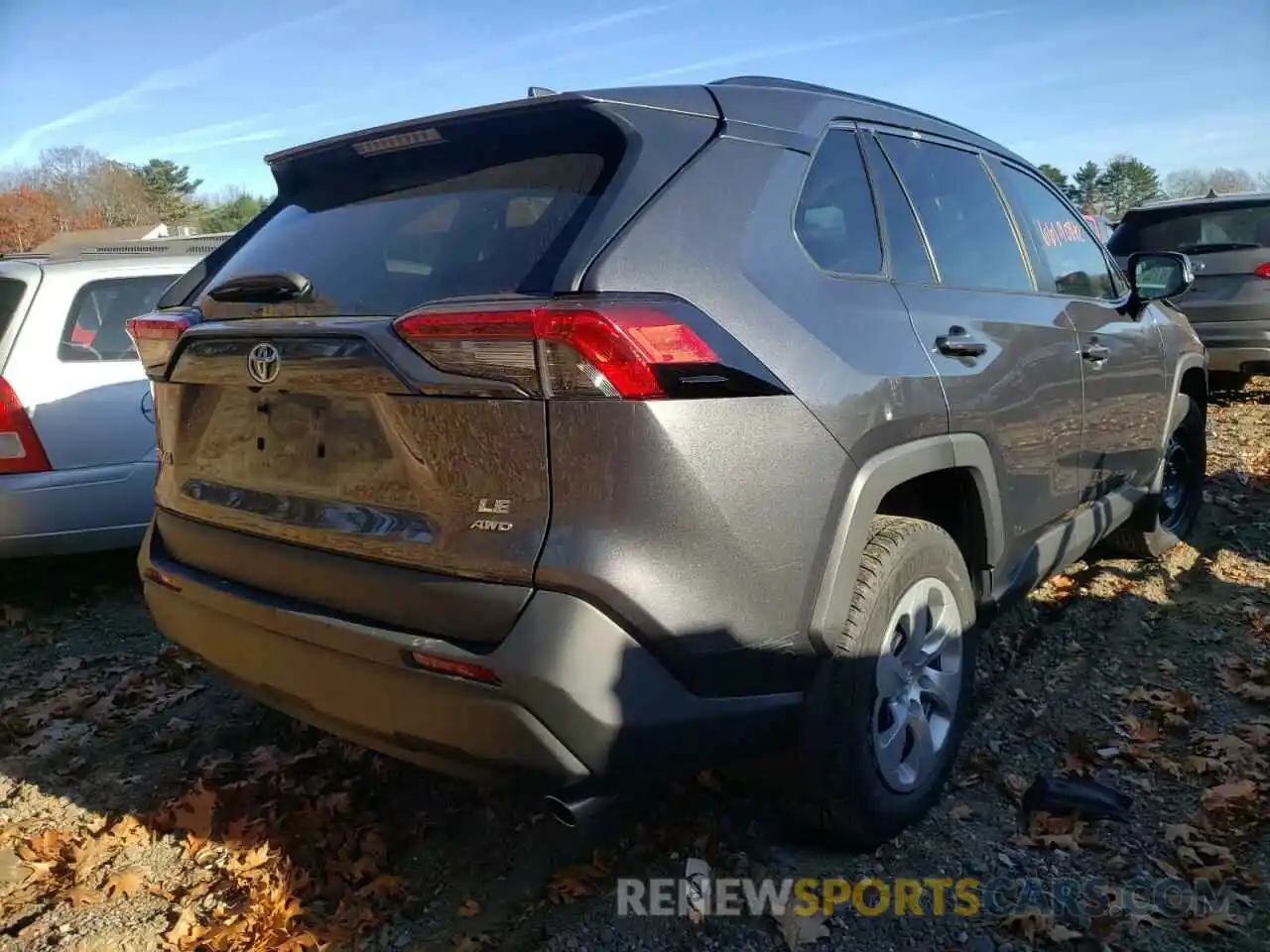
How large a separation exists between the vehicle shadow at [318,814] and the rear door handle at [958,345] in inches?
47.2

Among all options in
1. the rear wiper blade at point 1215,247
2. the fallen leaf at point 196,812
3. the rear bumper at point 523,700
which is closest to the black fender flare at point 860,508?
the rear bumper at point 523,700

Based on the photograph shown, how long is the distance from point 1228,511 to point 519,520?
526 cm

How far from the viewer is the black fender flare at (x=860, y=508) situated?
223 cm

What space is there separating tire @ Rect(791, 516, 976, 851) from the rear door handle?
1.61ft

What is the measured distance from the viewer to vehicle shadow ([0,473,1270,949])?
246cm

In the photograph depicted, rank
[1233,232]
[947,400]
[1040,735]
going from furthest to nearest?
[1233,232]
[1040,735]
[947,400]

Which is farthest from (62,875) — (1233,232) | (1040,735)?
(1233,232)

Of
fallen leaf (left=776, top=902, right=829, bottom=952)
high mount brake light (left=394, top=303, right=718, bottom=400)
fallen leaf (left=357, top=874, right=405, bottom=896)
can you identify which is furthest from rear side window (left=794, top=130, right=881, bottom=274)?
fallen leaf (left=357, top=874, right=405, bottom=896)

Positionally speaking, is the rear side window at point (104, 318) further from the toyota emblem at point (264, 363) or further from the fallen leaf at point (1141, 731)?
the fallen leaf at point (1141, 731)

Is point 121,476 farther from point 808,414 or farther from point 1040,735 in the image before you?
point 1040,735

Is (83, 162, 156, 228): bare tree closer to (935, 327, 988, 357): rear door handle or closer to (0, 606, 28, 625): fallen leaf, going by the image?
(0, 606, 28, 625): fallen leaf

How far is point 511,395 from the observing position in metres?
1.90

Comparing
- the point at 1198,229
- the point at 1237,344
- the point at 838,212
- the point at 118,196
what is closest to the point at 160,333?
the point at 838,212

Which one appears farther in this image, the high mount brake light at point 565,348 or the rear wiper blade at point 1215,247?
the rear wiper blade at point 1215,247
